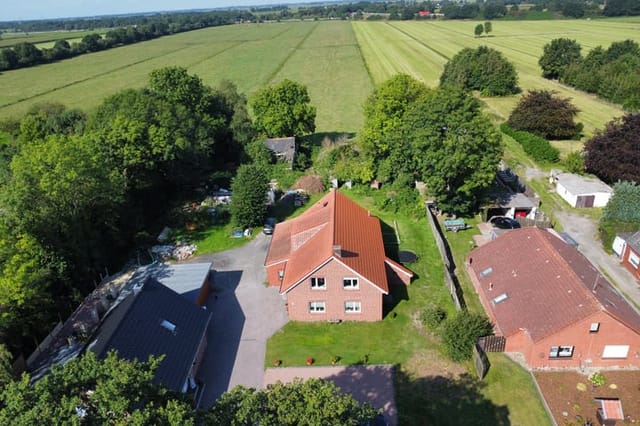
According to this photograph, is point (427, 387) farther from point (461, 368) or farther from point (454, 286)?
point (454, 286)

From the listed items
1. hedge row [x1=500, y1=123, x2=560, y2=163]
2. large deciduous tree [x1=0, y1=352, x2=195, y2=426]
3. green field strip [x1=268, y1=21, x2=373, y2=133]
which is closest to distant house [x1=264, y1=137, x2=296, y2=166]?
green field strip [x1=268, y1=21, x2=373, y2=133]

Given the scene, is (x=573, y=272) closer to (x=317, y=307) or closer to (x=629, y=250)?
(x=629, y=250)

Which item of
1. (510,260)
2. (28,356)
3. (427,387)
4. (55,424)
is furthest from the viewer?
(510,260)

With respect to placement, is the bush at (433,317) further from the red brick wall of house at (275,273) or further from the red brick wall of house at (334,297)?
the red brick wall of house at (275,273)

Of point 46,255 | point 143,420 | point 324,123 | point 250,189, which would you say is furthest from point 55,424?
point 324,123

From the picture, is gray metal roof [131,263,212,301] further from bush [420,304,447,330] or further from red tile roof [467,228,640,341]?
red tile roof [467,228,640,341]

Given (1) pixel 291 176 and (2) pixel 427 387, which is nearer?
(2) pixel 427 387

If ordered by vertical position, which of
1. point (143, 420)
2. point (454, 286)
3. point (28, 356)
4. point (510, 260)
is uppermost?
point (143, 420)
